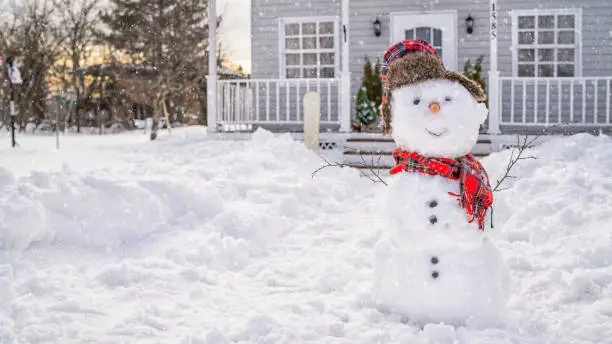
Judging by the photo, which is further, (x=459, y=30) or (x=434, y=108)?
(x=459, y=30)

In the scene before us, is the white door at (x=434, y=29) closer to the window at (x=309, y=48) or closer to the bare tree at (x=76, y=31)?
the window at (x=309, y=48)

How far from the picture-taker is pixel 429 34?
41.0ft

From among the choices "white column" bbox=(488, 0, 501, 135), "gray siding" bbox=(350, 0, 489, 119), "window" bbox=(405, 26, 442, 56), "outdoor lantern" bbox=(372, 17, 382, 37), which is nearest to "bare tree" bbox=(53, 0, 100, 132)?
"gray siding" bbox=(350, 0, 489, 119)

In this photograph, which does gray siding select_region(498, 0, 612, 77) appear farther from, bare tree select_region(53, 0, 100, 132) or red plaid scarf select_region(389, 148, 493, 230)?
bare tree select_region(53, 0, 100, 132)

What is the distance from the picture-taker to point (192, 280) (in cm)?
432

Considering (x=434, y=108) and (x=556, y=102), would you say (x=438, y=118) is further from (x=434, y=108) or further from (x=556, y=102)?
(x=556, y=102)

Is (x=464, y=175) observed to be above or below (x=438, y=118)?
below

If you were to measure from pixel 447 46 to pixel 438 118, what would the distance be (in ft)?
31.5

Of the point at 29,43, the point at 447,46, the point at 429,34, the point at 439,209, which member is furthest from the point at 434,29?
the point at 29,43

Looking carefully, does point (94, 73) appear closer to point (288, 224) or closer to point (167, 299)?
point (288, 224)

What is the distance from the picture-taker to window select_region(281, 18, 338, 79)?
42.6 feet

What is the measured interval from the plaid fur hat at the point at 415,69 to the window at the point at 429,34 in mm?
9282

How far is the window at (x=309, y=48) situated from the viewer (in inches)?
512

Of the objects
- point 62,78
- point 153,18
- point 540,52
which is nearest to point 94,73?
point 62,78
